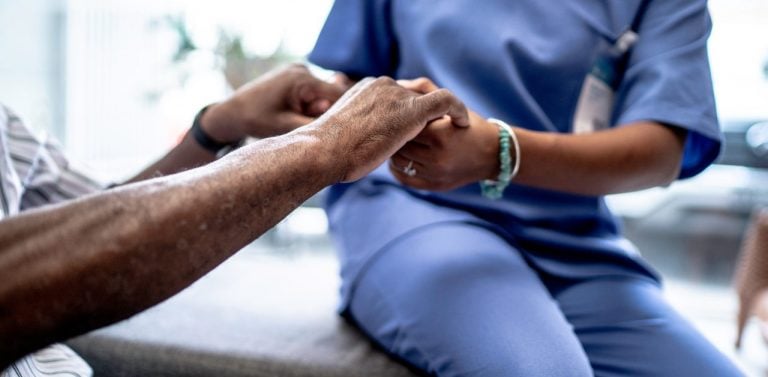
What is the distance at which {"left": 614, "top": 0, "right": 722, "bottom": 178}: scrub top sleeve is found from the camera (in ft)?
2.97

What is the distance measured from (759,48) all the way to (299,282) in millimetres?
2270

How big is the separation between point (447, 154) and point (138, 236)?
451 millimetres

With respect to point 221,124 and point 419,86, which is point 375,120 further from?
point 221,124

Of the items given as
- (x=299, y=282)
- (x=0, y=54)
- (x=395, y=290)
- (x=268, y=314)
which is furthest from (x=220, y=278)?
(x=0, y=54)

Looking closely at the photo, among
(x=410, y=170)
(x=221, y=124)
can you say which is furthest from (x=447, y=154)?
(x=221, y=124)

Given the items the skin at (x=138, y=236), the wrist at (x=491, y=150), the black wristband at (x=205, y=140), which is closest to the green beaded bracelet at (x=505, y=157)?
the wrist at (x=491, y=150)

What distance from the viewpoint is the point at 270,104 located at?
94cm

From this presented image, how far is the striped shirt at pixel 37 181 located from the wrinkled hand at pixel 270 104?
256mm

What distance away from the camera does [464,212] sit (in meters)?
0.92

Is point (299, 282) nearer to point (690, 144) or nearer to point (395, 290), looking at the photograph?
point (395, 290)

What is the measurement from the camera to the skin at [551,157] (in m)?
0.80

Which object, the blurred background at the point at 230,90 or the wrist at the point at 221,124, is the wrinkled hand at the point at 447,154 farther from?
the blurred background at the point at 230,90

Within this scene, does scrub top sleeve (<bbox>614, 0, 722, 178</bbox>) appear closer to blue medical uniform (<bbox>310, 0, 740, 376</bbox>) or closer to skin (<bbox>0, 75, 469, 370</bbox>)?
blue medical uniform (<bbox>310, 0, 740, 376</bbox>)

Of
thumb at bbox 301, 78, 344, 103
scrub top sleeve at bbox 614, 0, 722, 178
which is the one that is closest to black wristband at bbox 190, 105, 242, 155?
thumb at bbox 301, 78, 344, 103
